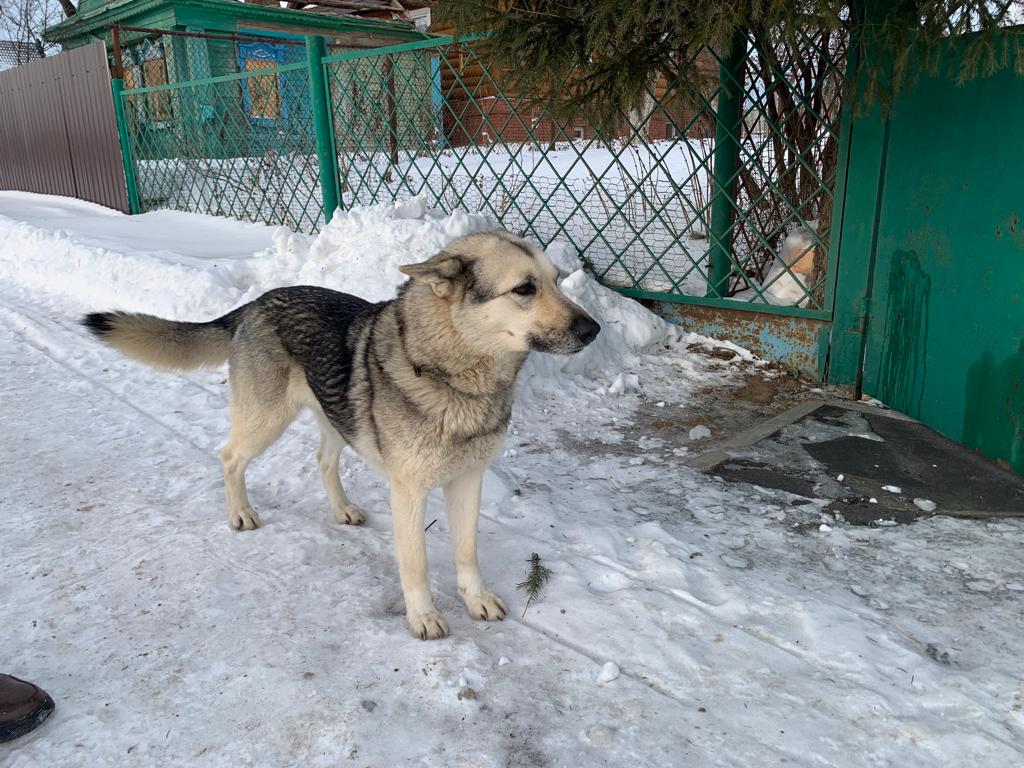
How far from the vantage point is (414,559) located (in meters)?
2.27

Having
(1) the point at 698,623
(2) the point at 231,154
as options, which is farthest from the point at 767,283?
(2) the point at 231,154

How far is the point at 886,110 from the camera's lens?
3697 millimetres

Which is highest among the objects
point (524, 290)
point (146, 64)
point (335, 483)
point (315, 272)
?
Answer: point (146, 64)

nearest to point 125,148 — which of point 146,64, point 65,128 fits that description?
point 65,128

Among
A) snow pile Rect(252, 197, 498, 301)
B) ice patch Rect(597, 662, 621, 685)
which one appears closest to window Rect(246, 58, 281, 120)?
snow pile Rect(252, 197, 498, 301)

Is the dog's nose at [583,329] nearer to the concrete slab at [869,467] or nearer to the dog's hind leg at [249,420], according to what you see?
the dog's hind leg at [249,420]

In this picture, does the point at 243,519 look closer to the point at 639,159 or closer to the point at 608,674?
the point at 608,674

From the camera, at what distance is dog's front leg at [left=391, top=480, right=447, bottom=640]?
2.25 meters

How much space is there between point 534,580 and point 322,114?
18.3 ft

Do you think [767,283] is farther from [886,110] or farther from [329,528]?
[329,528]

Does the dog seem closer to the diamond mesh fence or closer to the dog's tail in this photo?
the dog's tail

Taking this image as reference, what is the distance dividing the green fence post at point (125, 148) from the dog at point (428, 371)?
887 cm

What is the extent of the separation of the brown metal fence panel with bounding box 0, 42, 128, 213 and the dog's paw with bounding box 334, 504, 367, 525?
9.14m

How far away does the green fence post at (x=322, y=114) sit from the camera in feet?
21.8
